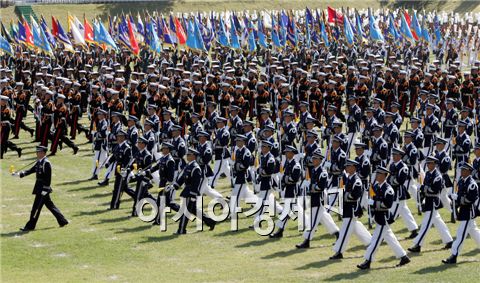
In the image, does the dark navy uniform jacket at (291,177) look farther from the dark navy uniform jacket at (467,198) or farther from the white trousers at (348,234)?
the dark navy uniform jacket at (467,198)

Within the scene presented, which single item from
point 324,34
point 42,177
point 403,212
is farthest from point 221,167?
point 324,34

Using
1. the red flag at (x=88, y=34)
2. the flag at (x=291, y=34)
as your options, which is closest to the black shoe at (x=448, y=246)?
the red flag at (x=88, y=34)

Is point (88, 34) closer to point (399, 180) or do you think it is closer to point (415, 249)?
point (399, 180)

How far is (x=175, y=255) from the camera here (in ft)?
58.9

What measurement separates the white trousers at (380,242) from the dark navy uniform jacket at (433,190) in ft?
3.85

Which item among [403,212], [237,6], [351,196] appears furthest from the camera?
[237,6]

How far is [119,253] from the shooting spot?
18.2 metres

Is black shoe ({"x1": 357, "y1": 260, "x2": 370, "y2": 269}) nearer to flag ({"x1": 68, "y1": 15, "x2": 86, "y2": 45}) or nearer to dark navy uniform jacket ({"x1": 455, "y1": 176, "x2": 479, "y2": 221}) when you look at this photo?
dark navy uniform jacket ({"x1": 455, "y1": 176, "x2": 479, "y2": 221})

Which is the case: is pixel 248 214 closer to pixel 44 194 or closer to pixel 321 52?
pixel 44 194

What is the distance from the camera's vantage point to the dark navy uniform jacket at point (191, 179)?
62.9 feet

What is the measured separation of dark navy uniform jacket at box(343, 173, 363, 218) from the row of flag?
23.2 m

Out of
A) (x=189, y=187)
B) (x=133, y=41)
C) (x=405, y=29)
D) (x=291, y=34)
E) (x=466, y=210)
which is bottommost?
(x=466, y=210)

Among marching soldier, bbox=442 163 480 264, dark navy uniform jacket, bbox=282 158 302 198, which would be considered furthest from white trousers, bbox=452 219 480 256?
dark navy uniform jacket, bbox=282 158 302 198

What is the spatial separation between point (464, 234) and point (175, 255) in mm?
5084
